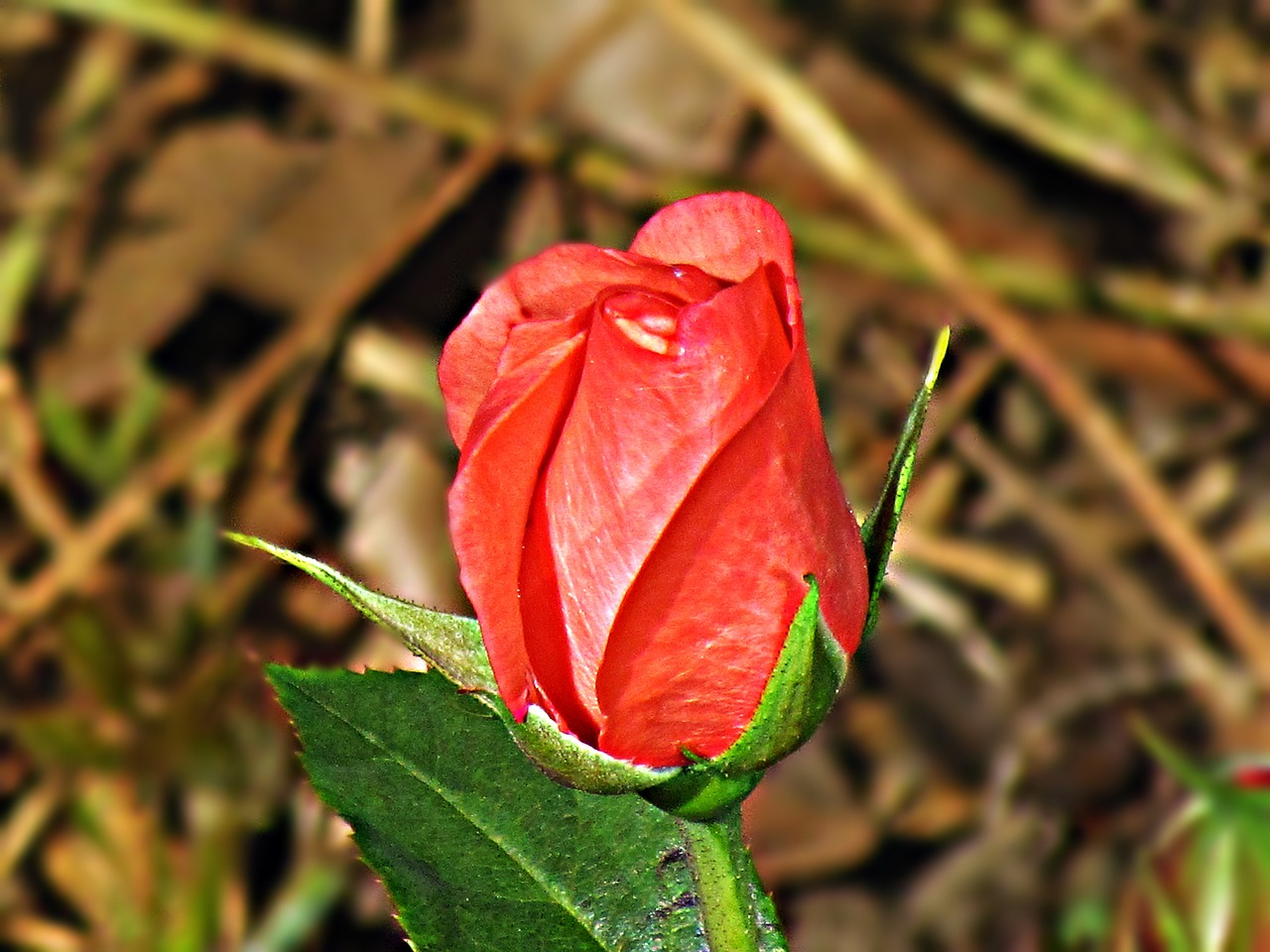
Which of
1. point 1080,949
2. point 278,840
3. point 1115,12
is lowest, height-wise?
point 278,840

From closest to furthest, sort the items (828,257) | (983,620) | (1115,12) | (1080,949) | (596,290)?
(596,290), (1080,949), (983,620), (828,257), (1115,12)

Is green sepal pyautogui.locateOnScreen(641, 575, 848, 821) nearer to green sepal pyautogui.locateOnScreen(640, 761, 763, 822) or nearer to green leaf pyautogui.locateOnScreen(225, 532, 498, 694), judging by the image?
green sepal pyautogui.locateOnScreen(640, 761, 763, 822)

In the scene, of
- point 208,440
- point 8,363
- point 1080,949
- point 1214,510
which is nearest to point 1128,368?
point 1214,510

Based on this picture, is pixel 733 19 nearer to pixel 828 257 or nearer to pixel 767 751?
pixel 828 257

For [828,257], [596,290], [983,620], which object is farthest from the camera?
[828,257]

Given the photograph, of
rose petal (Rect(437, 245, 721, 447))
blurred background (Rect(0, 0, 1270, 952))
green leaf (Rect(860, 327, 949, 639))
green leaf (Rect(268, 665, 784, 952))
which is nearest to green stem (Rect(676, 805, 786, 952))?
green leaf (Rect(268, 665, 784, 952))

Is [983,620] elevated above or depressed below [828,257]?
below

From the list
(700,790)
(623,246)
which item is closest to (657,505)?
(700,790)
